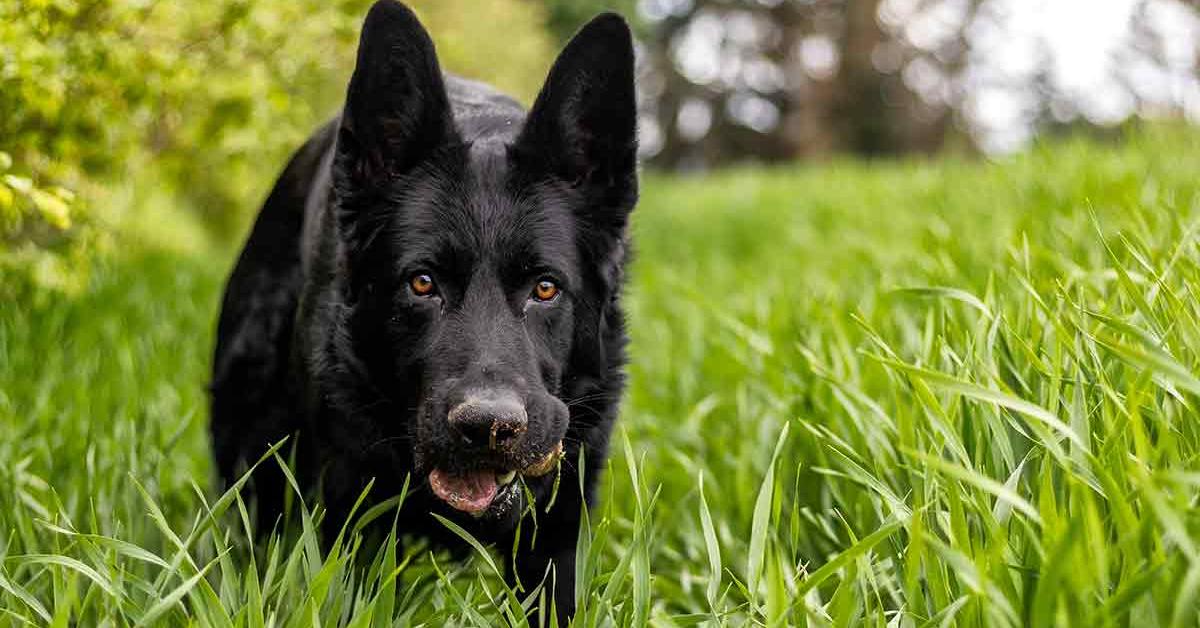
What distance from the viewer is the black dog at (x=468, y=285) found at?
2.30m

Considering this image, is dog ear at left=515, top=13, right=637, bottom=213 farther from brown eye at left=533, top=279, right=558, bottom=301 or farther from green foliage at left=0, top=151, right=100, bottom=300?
green foliage at left=0, top=151, right=100, bottom=300

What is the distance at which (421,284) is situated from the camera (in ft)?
7.98

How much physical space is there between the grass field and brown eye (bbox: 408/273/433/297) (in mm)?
593

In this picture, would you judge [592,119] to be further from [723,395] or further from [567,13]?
[567,13]

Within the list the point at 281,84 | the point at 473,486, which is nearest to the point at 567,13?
the point at 281,84

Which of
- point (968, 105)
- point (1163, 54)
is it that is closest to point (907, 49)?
point (968, 105)

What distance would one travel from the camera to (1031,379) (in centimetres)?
238

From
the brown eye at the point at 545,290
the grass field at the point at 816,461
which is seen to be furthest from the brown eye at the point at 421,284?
the grass field at the point at 816,461

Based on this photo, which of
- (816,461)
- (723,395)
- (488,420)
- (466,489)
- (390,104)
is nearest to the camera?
(488,420)

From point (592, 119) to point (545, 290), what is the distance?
493 mm

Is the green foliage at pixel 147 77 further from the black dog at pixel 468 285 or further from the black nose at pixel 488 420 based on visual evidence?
the black nose at pixel 488 420

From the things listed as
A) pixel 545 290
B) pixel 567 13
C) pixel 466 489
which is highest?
pixel 567 13

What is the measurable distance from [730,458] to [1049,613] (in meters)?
1.80

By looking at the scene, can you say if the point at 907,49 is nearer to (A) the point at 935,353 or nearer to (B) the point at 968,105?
(B) the point at 968,105
